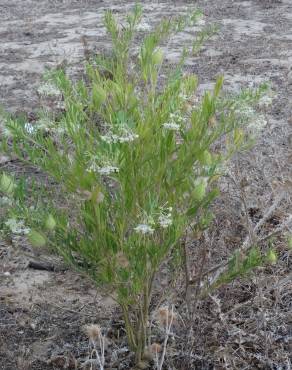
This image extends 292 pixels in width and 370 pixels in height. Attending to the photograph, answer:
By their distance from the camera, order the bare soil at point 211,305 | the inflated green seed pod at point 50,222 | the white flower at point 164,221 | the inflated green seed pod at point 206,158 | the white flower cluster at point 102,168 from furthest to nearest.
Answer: the bare soil at point 211,305
the inflated green seed pod at point 206,158
the inflated green seed pod at point 50,222
the white flower at point 164,221
the white flower cluster at point 102,168

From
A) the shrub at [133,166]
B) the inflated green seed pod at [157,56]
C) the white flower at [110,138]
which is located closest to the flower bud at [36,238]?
the shrub at [133,166]

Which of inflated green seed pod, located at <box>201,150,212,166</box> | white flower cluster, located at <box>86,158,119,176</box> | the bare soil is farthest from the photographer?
the bare soil

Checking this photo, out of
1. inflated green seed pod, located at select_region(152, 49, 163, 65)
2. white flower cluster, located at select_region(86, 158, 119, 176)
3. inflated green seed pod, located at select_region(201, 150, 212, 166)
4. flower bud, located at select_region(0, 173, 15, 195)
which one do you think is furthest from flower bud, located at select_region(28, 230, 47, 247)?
inflated green seed pod, located at select_region(152, 49, 163, 65)

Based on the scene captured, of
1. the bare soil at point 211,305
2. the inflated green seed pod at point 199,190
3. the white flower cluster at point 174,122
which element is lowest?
the bare soil at point 211,305

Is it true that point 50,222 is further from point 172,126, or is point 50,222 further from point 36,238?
point 172,126

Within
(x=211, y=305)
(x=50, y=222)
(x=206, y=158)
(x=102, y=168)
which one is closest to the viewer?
(x=102, y=168)

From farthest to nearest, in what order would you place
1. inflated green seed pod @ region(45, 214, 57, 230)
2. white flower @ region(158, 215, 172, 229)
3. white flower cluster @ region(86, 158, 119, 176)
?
inflated green seed pod @ region(45, 214, 57, 230)
white flower @ region(158, 215, 172, 229)
white flower cluster @ region(86, 158, 119, 176)

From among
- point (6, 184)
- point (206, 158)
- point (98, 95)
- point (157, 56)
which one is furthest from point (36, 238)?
point (157, 56)

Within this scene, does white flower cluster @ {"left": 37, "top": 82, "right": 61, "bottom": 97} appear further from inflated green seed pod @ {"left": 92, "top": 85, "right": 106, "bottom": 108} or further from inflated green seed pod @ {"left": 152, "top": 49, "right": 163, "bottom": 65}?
inflated green seed pod @ {"left": 152, "top": 49, "right": 163, "bottom": 65}

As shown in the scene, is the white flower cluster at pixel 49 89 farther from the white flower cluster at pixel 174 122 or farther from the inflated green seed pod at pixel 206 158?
the inflated green seed pod at pixel 206 158

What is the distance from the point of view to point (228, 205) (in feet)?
11.8

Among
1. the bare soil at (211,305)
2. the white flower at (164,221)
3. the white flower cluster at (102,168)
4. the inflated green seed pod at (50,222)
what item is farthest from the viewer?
the bare soil at (211,305)

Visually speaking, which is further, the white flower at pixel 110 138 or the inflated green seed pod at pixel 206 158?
the inflated green seed pod at pixel 206 158

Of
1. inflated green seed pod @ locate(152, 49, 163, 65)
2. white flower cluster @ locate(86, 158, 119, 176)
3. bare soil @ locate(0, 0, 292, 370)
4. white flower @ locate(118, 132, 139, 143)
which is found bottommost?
bare soil @ locate(0, 0, 292, 370)
